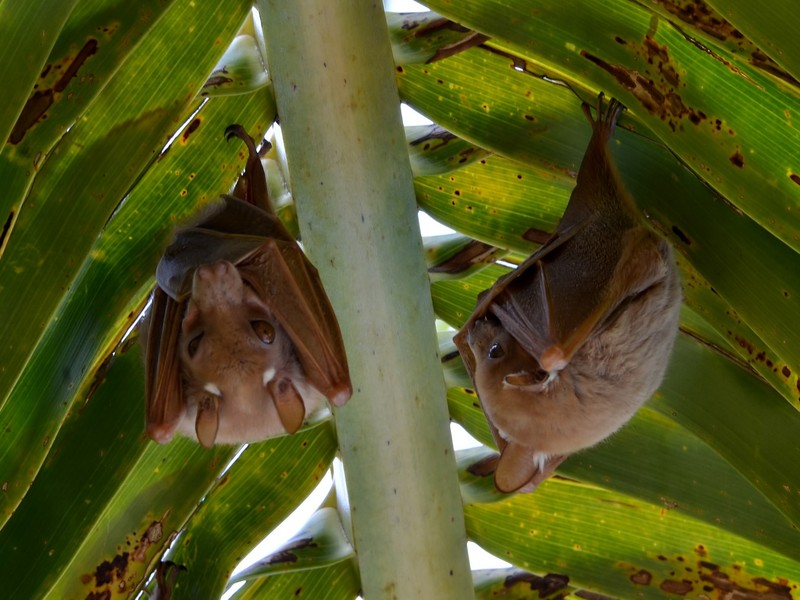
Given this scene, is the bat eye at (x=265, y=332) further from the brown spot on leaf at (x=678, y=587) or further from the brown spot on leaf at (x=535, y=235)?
the brown spot on leaf at (x=678, y=587)

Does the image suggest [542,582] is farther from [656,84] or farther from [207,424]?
[656,84]

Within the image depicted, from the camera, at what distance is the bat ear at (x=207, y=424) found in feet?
7.21

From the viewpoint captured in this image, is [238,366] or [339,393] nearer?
[339,393]

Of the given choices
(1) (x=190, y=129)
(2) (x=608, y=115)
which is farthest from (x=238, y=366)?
(2) (x=608, y=115)

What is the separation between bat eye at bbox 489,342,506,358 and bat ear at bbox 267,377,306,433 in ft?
1.46

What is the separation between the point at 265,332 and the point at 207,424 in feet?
0.84

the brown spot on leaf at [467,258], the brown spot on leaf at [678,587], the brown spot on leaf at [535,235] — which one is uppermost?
the brown spot on leaf at [467,258]

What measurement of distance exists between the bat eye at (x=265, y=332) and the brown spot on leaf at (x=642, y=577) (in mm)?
1144

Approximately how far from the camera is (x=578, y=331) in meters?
2.17

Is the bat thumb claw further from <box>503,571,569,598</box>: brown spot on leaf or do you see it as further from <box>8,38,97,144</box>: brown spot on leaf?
<box>503,571,569,598</box>: brown spot on leaf

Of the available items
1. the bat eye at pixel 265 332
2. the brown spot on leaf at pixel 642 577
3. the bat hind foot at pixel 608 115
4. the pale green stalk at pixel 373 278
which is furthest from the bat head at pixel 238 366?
the brown spot on leaf at pixel 642 577

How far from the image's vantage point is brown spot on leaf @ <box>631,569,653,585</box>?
2652 millimetres

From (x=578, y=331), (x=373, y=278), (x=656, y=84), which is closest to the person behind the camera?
(x=656, y=84)

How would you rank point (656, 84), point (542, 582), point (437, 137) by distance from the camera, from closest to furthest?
point (656, 84) < point (437, 137) < point (542, 582)
